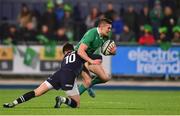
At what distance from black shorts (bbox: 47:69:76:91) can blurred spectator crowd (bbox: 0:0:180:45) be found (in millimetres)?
12305

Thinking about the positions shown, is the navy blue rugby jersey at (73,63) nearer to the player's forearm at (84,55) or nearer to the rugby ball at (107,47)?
the player's forearm at (84,55)

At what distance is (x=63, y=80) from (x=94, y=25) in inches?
494

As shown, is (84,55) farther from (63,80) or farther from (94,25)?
(94,25)

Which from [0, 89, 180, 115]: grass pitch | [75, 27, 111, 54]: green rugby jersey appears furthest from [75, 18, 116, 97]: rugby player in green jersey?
[0, 89, 180, 115]: grass pitch

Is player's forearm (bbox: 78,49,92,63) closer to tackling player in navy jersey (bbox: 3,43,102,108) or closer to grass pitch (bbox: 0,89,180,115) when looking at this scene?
tackling player in navy jersey (bbox: 3,43,102,108)

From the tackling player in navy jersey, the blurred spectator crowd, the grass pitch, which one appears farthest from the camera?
the blurred spectator crowd

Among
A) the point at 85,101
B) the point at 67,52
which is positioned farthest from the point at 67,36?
the point at 67,52

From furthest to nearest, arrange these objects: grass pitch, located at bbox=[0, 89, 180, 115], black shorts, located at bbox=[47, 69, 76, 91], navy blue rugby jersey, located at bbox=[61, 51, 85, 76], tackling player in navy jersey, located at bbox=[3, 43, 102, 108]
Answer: navy blue rugby jersey, located at bbox=[61, 51, 85, 76]
black shorts, located at bbox=[47, 69, 76, 91]
tackling player in navy jersey, located at bbox=[3, 43, 102, 108]
grass pitch, located at bbox=[0, 89, 180, 115]

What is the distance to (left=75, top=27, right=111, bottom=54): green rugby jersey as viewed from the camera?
613 inches

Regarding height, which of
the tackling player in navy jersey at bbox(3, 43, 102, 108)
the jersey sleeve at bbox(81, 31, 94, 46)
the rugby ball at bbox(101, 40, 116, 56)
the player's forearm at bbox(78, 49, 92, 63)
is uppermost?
the jersey sleeve at bbox(81, 31, 94, 46)

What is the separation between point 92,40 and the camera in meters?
15.6

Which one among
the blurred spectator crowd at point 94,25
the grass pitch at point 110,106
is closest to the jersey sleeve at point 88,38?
the grass pitch at point 110,106

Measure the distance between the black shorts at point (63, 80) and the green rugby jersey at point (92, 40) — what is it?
81 centimetres

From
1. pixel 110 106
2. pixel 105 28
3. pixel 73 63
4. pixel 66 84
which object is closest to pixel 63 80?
pixel 66 84
